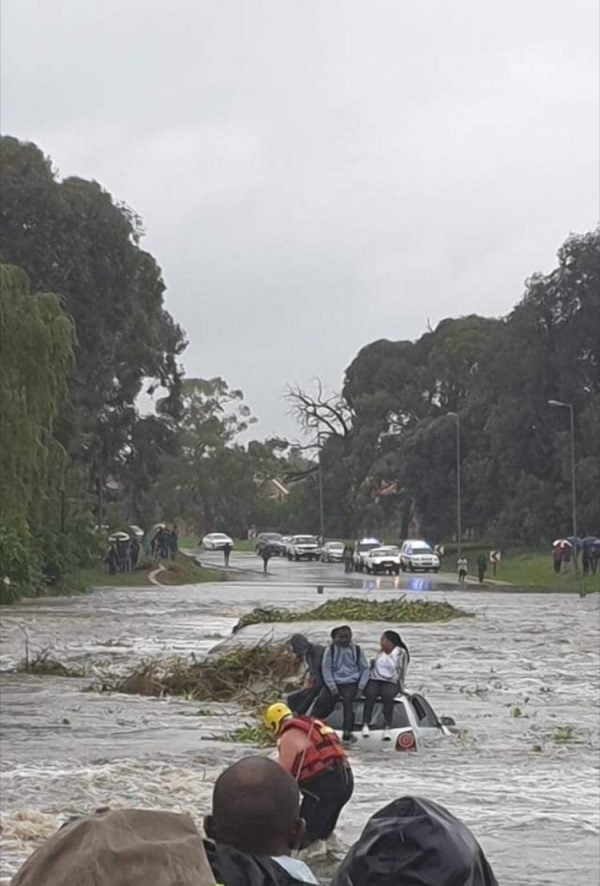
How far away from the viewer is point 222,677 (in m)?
27.7

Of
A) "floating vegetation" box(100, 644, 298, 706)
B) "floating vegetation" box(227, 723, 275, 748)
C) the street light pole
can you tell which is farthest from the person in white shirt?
the street light pole

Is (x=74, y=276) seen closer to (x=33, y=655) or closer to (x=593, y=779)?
(x=33, y=655)

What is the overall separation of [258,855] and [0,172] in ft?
224

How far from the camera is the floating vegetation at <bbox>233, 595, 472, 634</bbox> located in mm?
38406

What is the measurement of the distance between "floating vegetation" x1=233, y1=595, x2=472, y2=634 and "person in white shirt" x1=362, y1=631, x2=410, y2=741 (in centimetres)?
1777

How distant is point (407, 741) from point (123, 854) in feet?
55.6

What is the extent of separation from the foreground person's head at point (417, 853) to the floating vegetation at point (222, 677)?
920 inches

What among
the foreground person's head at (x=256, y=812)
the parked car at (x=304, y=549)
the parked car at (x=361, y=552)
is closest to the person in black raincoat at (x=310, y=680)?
the foreground person's head at (x=256, y=812)

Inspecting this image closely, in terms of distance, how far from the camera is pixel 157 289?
78.5 meters

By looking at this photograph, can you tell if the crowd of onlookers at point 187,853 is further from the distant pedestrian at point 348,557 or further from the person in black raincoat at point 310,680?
the distant pedestrian at point 348,557

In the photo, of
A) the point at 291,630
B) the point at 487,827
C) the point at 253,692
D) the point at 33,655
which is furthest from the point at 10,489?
the point at 487,827

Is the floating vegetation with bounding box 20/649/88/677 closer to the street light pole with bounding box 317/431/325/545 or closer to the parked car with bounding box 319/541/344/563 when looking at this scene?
the parked car with bounding box 319/541/344/563

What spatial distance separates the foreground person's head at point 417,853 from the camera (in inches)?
126

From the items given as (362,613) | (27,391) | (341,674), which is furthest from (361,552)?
(341,674)
